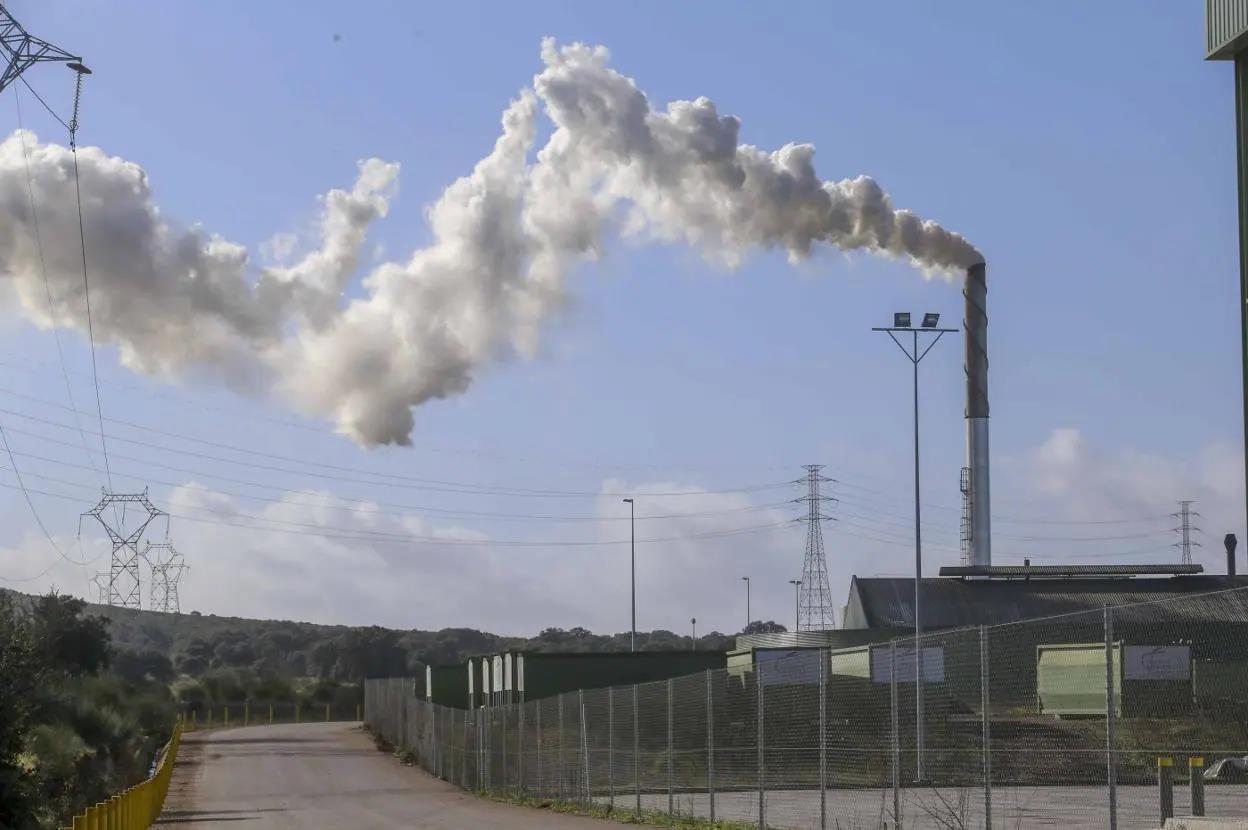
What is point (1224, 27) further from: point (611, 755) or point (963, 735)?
point (611, 755)

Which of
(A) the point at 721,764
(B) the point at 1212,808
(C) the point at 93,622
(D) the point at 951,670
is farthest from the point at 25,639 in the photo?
(C) the point at 93,622

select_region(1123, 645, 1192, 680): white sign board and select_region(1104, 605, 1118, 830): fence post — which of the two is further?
select_region(1123, 645, 1192, 680): white sign board

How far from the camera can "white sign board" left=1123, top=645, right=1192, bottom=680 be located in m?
15.8

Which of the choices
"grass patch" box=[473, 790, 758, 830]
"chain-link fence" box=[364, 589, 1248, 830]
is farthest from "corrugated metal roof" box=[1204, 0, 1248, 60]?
"grass patch" box=[473, 790, 758, 830]

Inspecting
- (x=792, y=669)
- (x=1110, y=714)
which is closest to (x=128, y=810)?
(x=792, y=669)

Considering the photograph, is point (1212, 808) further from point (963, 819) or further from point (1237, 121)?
point (1237, 121)

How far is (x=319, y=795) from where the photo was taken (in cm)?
3978

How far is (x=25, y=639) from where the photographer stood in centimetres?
2619

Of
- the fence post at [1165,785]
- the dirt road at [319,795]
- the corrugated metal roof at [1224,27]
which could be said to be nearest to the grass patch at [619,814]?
the dirt road at [319,795]

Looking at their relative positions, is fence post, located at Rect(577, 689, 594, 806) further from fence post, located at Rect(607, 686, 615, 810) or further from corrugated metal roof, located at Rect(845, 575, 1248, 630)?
corrugated metal roof, located at Rect(845, 575, 1248, 630)

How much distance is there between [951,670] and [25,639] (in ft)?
49.0

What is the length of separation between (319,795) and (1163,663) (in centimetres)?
2715

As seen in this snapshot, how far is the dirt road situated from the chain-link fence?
1860 mm

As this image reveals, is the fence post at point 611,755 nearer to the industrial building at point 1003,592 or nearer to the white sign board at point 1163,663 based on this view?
the white sign board at point 1163,663
